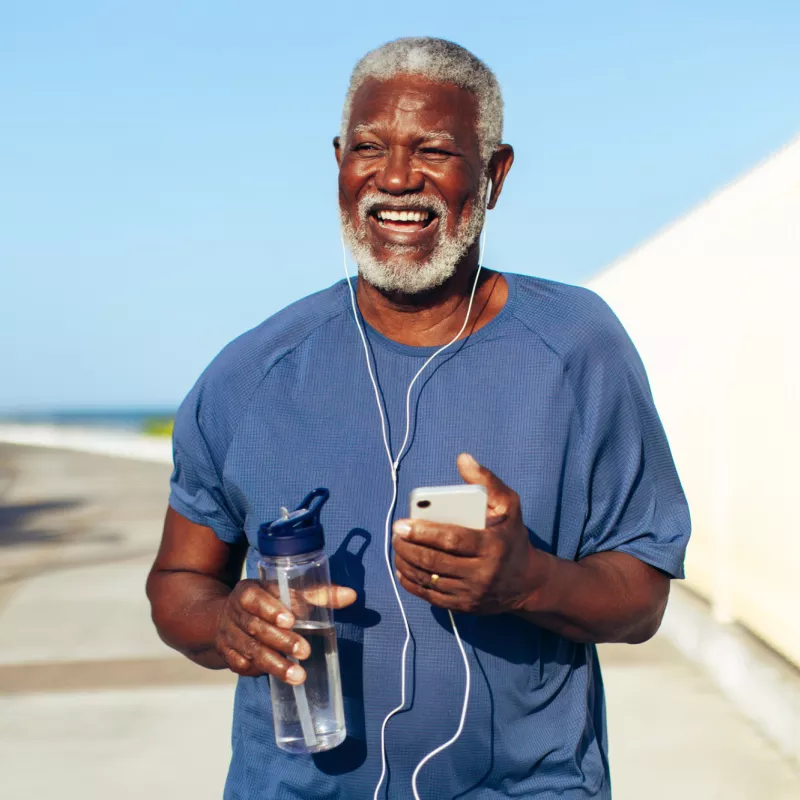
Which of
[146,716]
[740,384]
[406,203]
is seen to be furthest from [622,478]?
[146,716]

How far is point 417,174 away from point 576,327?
0.43 m

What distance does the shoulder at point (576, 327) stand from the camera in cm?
215

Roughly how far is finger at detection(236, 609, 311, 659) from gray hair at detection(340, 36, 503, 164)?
41.5 inches

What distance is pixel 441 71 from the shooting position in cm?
228

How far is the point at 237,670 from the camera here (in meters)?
1.89

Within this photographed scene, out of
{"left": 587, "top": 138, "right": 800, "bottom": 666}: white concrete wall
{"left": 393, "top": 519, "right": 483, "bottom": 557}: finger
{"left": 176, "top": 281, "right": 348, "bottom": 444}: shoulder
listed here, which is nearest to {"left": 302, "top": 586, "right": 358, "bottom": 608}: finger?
{"left": 393, "top": 519, "right": 483, "bottom": 557}: finger

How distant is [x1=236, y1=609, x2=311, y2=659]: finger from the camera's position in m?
1.79

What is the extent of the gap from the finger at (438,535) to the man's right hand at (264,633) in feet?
0.78

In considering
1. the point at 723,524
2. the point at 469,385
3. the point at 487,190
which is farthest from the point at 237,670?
the point at 723,524

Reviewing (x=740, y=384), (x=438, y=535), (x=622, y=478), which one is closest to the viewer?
(x=438, y=535)

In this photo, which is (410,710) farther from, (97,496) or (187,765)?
(97,496)

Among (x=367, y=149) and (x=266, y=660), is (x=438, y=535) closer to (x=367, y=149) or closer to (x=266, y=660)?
(x=266, y=660)

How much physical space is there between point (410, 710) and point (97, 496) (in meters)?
12.6

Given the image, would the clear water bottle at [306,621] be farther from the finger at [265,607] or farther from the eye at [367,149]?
the eye at [367,149]
